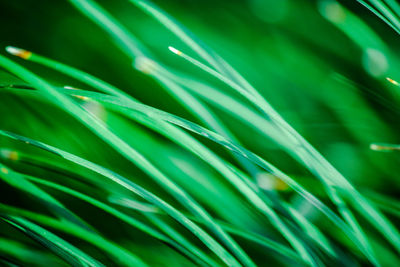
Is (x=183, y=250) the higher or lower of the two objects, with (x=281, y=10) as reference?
lower

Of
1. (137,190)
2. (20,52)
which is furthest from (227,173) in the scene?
(20,52)

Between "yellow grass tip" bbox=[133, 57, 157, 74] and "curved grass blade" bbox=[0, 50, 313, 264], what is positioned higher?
"yellow grass tip" bbox=[133, 57, 157, 74]

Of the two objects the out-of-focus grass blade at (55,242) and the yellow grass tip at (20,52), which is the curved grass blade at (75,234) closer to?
the out-of-focus grass blade at (55,242)

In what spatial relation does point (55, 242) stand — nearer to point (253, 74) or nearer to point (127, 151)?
point (127, 151)

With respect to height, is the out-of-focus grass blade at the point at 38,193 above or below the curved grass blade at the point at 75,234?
above

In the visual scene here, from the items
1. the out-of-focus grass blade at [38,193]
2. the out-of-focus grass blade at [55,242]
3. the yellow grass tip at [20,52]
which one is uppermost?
the yellow grass tip at [20,52]

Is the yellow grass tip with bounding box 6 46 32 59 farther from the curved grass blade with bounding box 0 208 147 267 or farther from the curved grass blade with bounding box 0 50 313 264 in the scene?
the curved grass blade with bounding box 0 208 147 267

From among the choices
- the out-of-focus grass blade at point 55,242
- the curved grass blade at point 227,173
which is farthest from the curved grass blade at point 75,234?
the curved grass blade at point 227,173

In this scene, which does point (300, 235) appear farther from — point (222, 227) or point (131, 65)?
point (131, 65)

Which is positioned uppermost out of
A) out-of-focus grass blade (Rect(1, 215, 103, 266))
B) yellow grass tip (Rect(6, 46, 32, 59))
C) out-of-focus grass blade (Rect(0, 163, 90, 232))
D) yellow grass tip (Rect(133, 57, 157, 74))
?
yellow grass tip (Rect(6, 46, 32, 59))

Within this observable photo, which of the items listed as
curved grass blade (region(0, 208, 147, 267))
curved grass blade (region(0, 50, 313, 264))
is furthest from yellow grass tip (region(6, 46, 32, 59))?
curved grass blade (region(0, 208, 147, 267))

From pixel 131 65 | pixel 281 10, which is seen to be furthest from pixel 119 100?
pixel 281 10
